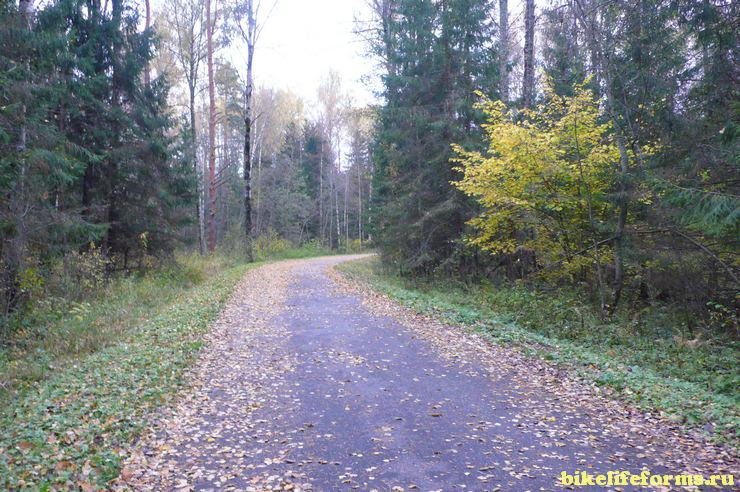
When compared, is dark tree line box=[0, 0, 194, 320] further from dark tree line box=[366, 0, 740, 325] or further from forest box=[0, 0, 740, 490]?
dark tree line box=[366, 0, 740, 325]

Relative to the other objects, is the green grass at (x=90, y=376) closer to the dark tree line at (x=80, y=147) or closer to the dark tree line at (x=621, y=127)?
the dark tree line at (x=80, y=147)

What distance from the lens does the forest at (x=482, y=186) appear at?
28.2ft

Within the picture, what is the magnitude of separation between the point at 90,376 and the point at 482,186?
9.23 m

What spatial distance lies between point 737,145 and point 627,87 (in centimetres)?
341

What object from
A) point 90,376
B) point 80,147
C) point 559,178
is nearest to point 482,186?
point 559,178

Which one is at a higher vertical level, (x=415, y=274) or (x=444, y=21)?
(x=444, y=21)

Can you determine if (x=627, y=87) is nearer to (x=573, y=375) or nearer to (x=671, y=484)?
(x=573, y=375)

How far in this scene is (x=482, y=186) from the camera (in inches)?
476

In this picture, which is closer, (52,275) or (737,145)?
(737,145)

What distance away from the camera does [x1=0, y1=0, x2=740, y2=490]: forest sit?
8594 mm

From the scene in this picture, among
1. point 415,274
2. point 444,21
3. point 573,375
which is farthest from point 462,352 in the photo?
point 444,21

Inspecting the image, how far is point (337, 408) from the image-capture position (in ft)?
19.0

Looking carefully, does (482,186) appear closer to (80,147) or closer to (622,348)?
(622,348)

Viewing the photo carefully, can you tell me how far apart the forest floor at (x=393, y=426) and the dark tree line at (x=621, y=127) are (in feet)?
12.2
